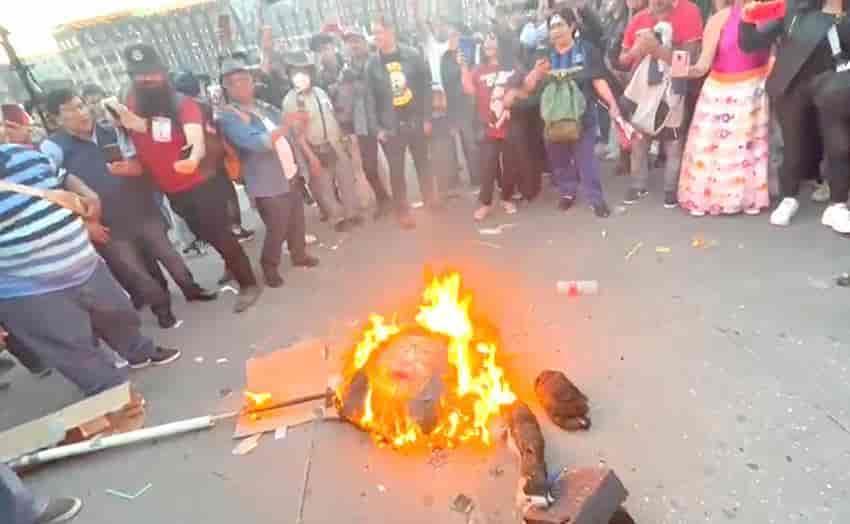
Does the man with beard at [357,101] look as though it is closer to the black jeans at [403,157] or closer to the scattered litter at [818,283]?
the black jeans at [403,157]

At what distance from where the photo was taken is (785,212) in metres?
4.91

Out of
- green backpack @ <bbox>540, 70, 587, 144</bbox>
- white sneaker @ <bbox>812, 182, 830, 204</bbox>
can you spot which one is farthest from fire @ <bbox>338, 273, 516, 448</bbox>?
white sneaker @ <bbox>812, 182, 830, 204</bbox>

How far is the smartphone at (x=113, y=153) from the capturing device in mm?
5121

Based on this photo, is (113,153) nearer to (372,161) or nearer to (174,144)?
(174,144)

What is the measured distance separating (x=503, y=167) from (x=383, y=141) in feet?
4.45

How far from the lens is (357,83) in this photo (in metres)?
6.39

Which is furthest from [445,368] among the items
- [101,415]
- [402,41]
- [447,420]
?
[402,41]

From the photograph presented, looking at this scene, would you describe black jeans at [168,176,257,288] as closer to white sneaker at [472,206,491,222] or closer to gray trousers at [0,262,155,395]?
gray trousers at [0,262,155,395]

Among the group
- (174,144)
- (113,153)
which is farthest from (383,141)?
(113,153)

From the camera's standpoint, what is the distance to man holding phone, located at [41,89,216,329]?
4504 mm

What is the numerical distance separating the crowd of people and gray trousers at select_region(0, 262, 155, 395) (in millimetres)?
14

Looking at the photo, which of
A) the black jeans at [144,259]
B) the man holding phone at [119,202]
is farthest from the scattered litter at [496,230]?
the black jeans at [144,259]

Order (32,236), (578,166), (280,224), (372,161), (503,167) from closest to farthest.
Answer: (32,236)
(280,224)
(578,166)
(503,167)
(372,161)

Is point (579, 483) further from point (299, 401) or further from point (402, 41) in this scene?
point (402, 41)
